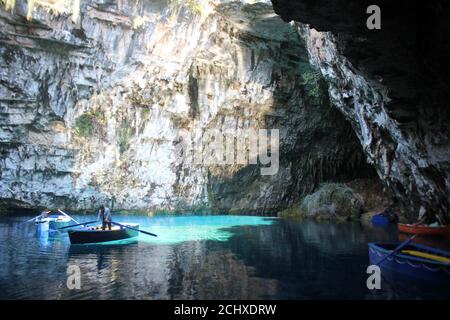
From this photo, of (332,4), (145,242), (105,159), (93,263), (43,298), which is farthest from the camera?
(105,159)

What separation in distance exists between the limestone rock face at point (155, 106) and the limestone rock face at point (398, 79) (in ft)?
39.5

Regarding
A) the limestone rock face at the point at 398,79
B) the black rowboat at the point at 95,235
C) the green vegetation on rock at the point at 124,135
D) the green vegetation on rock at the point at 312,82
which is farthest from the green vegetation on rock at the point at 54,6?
the green vegetation on rock at the point at 312,82

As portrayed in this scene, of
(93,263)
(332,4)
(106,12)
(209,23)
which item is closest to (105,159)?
(106,12)

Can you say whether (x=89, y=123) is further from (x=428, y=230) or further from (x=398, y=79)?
(x=398, y=79)

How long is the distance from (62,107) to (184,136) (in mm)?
10937

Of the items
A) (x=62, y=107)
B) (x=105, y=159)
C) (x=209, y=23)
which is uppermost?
(x=209, y=23)

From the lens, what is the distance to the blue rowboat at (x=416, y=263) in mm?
9672

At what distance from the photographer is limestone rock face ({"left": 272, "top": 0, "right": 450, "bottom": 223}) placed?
10039mm

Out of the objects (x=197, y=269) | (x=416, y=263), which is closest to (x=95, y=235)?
(x=197, y=269)

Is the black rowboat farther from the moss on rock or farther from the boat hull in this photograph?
the moss on rock

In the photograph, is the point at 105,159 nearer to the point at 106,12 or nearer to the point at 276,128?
the point at 106,12

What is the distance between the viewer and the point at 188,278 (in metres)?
10.6

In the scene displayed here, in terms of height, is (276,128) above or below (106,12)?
below

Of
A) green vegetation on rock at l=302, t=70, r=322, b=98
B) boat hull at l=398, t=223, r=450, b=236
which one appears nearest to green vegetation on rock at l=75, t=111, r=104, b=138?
green vegetation on rock at l=302, t=70, r=322, b=98
